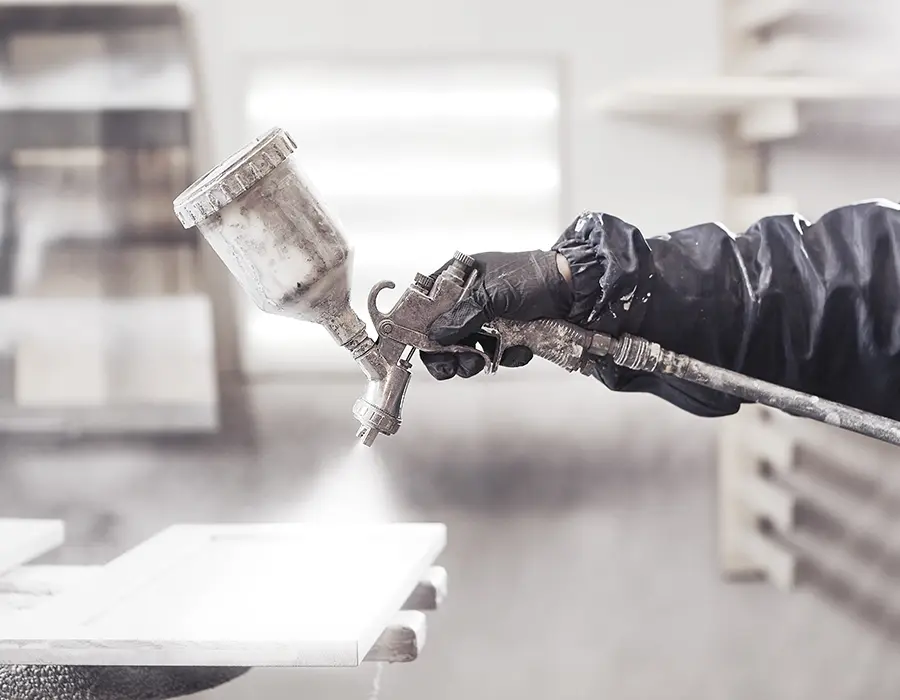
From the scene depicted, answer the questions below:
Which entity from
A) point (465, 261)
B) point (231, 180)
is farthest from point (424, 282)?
point (231, 180)

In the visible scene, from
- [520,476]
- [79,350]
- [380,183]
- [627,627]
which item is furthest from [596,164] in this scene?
[79,350]

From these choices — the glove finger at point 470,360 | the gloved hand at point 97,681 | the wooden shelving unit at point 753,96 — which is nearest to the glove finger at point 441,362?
the glove finger at point 470,360

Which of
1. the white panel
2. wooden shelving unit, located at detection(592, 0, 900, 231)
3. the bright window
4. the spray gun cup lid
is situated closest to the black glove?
the spray gun cup lid

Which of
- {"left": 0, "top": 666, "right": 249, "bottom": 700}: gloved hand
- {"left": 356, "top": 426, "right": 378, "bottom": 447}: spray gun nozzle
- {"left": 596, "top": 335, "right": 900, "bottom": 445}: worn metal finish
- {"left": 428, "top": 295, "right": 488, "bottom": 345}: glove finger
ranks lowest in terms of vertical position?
{"left": 0, "top": 666, "right": 249, "bottom": 700}: gloved hand

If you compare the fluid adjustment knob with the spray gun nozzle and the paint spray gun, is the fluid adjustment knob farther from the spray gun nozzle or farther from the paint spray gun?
the spray gun nozzle

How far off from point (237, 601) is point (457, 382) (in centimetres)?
104

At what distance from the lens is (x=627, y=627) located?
204cm

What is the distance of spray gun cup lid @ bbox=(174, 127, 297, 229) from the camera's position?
2.54 feet

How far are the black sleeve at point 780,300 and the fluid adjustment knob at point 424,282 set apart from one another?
127 millimetres

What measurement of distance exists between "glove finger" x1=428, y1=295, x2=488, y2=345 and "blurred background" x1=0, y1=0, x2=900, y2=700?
1141 mm

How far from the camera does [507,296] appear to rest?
84 centimetres

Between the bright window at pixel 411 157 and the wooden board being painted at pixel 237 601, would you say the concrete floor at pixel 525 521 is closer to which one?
the bright window at pixel 411 157

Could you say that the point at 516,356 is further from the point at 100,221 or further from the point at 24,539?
the point at 100,221

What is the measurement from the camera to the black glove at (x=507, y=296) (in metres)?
0.84
